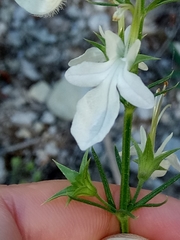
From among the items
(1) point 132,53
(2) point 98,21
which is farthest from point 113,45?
(2) point 98,21

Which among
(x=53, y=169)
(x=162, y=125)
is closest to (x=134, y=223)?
(x=53, y=169)

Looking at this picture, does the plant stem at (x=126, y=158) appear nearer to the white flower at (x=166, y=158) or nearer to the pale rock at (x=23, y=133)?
the white flower at (x=166, y=158)

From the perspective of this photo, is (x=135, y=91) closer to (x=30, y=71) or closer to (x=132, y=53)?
(x=132, y=53)

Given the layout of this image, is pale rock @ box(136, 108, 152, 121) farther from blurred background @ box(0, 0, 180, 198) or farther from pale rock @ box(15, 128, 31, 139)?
pale rock @ box(15, 128, 31, 139)

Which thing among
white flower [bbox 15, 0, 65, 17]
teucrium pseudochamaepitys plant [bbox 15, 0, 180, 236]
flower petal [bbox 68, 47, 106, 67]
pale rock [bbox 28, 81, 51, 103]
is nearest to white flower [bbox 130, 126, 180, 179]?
teucrium pseudochamaepitys plant [bbox 15, 0, 180, 236]

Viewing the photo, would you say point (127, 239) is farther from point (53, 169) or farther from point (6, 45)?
point (6, 45)

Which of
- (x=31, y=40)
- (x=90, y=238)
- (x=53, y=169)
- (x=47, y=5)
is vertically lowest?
(x=53, y=169)
